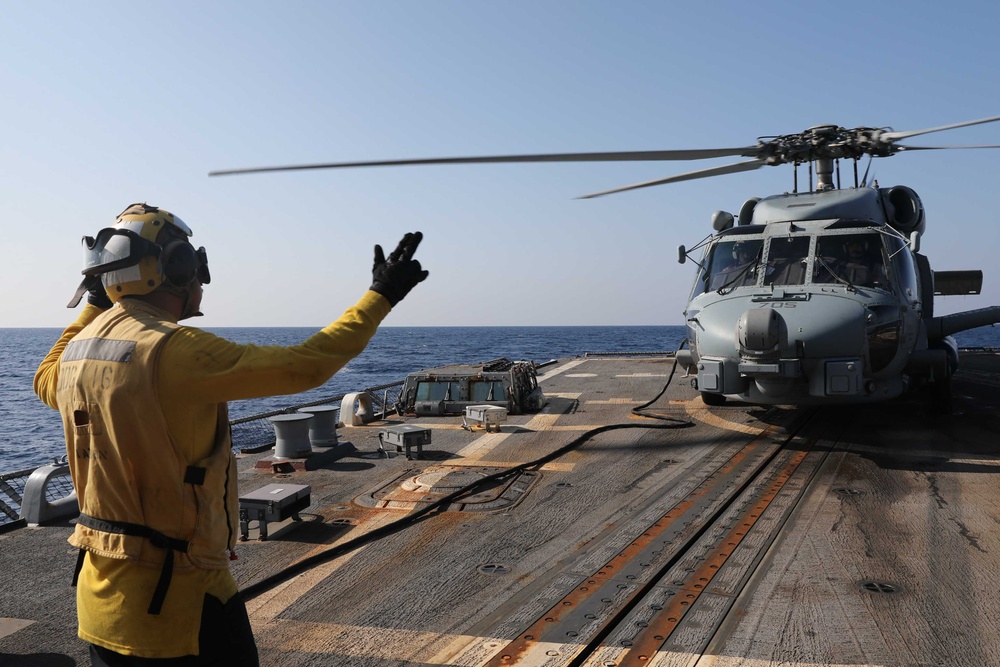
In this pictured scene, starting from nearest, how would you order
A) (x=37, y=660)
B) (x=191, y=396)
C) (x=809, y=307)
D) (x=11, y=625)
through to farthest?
(x=191, y=396) → (x=37, y=660) → (x=11, y=625) → (x=809, y=307)

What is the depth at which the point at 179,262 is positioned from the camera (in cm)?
276

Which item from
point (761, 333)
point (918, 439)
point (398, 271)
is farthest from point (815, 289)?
point (398, 271)

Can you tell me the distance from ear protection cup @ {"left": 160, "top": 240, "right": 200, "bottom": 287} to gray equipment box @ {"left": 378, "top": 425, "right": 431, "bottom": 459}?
6911mm

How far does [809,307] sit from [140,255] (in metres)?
8.80

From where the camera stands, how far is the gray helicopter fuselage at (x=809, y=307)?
Result: 9.22 meters

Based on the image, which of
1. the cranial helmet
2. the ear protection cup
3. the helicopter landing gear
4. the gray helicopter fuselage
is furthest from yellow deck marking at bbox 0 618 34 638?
the helicopter landing gear

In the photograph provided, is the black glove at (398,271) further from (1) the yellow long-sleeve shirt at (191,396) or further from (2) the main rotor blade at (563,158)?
(2) the main rotor blade at (563,158)

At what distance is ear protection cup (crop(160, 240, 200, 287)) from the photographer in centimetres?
273

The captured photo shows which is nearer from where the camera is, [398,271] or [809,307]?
[398,271]

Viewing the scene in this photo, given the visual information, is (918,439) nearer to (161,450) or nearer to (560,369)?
(161,450)

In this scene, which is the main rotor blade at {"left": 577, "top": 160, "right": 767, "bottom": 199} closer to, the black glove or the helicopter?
the helicopter

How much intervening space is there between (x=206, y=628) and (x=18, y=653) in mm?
2656

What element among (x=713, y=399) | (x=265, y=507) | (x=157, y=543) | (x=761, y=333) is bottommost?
(x=265, y=507)

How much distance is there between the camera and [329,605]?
4.88 m
